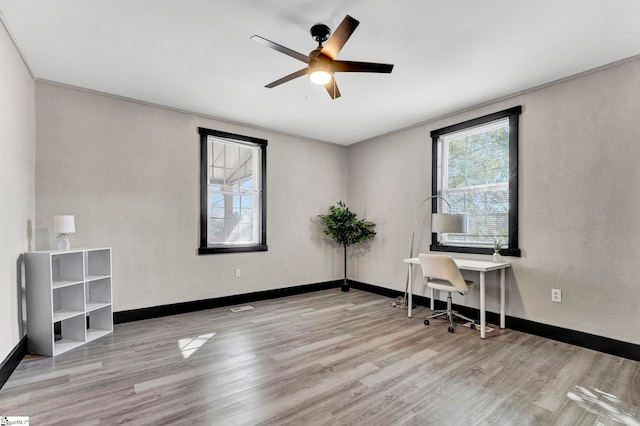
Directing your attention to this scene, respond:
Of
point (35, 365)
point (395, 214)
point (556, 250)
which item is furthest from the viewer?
point (395, 214)

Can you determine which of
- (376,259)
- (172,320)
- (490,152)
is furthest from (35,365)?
(490,152)

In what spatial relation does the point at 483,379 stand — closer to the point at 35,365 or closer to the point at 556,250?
the point at 556,250

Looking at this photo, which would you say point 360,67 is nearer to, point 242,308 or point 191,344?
point 191,344

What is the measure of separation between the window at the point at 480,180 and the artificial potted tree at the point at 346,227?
1241 mm

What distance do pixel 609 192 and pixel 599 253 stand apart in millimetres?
575

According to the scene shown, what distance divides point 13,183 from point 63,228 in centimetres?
60

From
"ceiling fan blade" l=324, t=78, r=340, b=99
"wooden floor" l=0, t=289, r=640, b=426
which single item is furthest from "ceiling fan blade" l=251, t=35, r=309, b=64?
"wooden floor" l=0, t=289, r=640, b=426

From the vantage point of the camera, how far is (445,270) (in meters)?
3.36

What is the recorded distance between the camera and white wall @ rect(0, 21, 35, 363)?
2.32 metres

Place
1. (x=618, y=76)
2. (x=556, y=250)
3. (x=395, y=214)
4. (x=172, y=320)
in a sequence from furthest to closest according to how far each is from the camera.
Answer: (x=395, y=214) → (x=172, y=320) → (x=556, y=250) → (x=618, y=76)

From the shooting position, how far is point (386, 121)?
4.50 metres

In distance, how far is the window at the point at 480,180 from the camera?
353 cm

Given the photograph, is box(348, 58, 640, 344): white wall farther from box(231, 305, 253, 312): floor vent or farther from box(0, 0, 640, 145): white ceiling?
box(231, 305, 253, 312): floor vent

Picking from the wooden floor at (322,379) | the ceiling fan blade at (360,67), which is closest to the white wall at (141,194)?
the wooden floor at (322,379)
